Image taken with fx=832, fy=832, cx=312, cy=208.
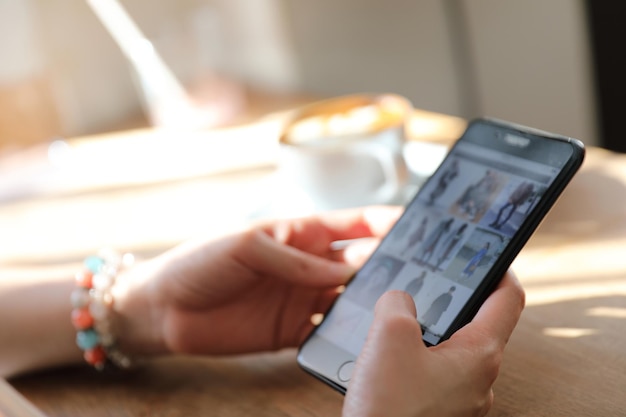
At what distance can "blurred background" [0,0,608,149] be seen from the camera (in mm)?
1166

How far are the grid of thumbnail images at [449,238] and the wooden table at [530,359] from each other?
2.5 inches

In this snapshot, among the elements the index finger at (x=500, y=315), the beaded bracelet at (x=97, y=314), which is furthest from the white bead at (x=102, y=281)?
the index finger at (x=500, y=315)

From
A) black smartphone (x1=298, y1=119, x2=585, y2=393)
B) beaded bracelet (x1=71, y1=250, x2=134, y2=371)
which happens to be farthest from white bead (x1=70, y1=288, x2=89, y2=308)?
black smartphone (x1=298, y1=119, x2=585, y2=393)

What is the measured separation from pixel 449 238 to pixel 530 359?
91 mm

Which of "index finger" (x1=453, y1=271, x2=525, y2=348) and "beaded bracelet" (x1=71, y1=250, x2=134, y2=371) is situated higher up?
"index finger" (x1=453, y1=271, x2=525, y2=348)

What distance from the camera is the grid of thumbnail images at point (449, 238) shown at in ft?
1.64

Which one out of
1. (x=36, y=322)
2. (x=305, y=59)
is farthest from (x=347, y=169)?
(x=305, y=59)

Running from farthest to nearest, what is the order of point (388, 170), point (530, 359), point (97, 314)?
1. point (388, 170)
2. point (97, 314)
3. point (530, 359)

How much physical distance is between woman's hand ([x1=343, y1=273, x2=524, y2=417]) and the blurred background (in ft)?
2.52

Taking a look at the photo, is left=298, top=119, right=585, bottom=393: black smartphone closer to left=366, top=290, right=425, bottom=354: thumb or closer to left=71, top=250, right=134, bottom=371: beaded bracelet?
left=366, top=290, right=425, bottom=354: thumb

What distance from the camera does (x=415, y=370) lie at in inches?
16.2

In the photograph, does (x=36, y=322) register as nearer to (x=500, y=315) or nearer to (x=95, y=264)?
(x=95, y=264)

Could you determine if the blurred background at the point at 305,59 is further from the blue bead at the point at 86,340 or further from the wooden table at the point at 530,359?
the blue bead at the point at 86,340

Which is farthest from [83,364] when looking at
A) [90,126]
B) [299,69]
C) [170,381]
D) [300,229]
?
[299,69]
